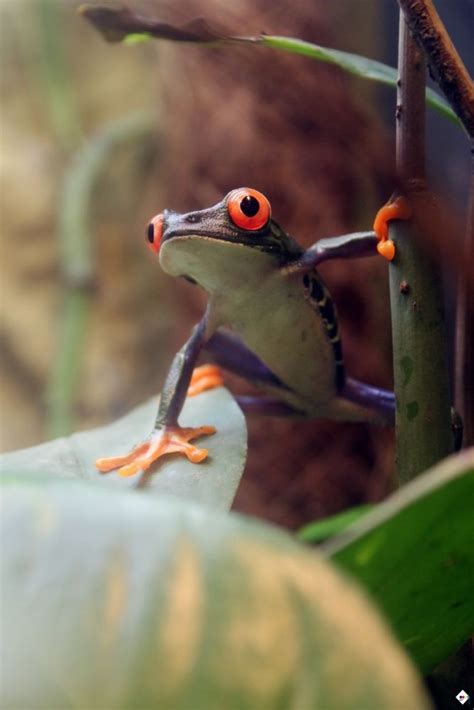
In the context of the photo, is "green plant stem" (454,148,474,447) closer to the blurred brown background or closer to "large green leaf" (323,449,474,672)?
"large green leaf" (323,449,474,672)

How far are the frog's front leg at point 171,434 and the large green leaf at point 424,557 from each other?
0.23 meters

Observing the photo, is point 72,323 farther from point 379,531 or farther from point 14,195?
point 379,531

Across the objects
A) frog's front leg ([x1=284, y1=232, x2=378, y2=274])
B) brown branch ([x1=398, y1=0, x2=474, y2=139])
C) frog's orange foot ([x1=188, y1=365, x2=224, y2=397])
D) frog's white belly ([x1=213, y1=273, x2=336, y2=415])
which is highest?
brown branch ([x1=398, y1=0, x2=474, y2=139])

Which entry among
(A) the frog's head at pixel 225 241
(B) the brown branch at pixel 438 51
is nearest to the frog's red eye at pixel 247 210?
(A) the frog's head at pixel 225 241

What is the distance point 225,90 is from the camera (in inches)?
79.0

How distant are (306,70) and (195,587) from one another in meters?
1.65

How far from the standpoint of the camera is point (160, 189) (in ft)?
7.57

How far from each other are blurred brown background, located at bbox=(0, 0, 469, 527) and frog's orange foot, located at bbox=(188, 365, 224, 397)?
46cm

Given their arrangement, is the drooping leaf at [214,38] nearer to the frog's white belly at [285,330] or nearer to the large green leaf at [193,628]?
the frog's white belly at [285,330]

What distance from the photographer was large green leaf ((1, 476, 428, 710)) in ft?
1.05

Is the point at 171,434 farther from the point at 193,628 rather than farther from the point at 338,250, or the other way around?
the point at 193,628

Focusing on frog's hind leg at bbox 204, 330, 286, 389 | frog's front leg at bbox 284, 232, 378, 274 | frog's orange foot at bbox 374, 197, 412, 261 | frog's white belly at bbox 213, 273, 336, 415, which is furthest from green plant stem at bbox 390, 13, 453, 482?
frog's hind leg at bbox 204, 330, 286, 389

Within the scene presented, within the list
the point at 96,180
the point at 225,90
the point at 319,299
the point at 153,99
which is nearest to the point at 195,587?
the point at 319,299

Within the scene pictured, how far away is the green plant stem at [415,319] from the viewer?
682 mm
